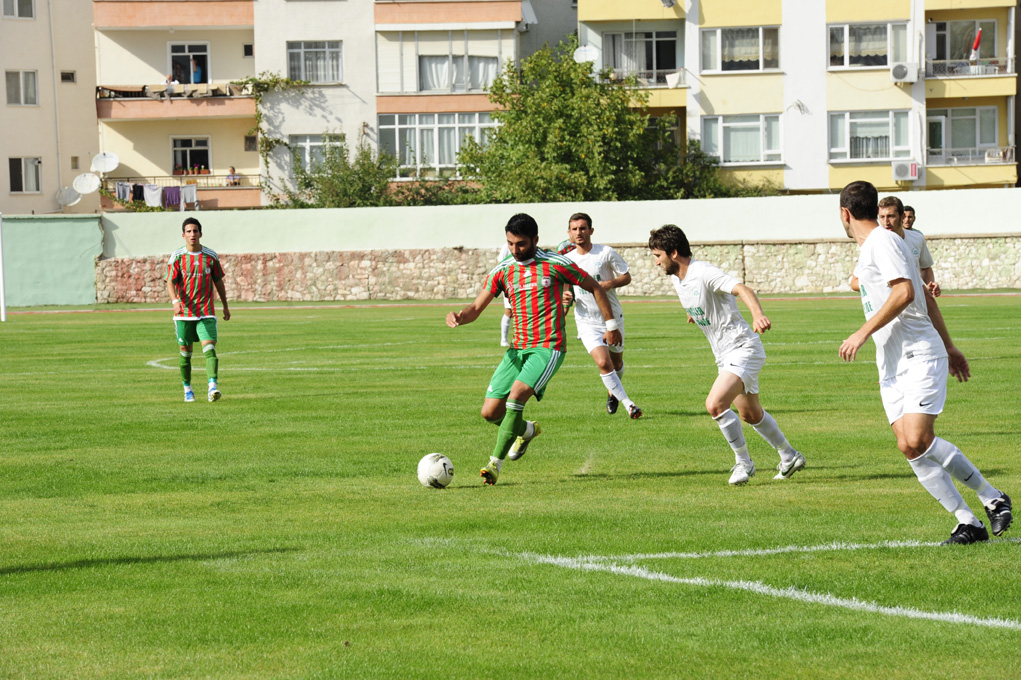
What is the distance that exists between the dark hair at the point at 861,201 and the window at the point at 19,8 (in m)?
59.9

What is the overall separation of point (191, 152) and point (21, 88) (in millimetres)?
8410

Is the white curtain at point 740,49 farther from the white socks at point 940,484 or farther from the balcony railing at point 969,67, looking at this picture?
the white socks at point 940,484

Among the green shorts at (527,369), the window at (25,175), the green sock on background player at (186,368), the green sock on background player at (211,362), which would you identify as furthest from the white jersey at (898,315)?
the window at (25,175)

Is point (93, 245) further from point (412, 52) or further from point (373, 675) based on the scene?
point (373, 675)

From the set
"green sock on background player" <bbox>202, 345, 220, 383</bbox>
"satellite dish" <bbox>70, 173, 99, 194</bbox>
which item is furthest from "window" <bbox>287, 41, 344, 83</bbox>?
"green sock on background player" <bbox>202, 345, 220, 383</bbox>

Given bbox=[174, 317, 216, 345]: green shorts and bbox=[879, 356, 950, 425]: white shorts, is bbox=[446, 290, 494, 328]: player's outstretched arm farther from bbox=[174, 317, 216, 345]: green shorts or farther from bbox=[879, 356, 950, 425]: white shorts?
bbox=[174, 317, 216, 345]: green shorts

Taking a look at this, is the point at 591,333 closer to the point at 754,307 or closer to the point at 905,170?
the point at 754,307

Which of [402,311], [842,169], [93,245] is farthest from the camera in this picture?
[842,169]

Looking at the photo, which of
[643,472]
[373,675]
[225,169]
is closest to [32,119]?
[225,169]

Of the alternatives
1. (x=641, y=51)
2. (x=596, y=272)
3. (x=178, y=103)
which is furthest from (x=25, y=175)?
(x=596, y=272)

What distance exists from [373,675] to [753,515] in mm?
4137

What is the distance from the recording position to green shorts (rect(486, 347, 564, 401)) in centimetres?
1105

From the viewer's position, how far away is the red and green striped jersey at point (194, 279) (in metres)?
18.0

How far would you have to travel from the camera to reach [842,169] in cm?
5609
